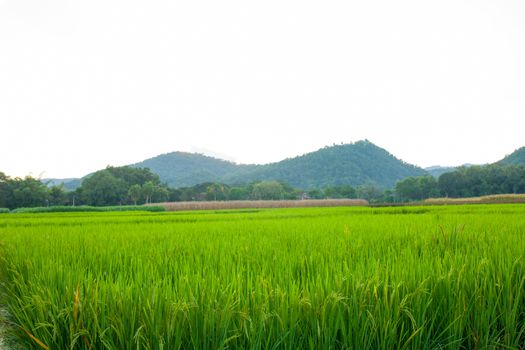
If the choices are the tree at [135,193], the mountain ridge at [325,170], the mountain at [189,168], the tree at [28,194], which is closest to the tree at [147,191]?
the tree at [135,193]

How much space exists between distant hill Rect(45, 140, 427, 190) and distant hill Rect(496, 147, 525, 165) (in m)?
27.8

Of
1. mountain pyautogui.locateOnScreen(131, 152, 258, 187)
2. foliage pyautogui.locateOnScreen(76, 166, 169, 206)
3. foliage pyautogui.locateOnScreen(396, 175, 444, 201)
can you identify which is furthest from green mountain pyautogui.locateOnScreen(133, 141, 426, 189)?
foliage pyautogui.locateOnScreen(76, 166, 169, 206)

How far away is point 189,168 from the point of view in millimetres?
152250

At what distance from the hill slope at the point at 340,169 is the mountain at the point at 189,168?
12.5 m

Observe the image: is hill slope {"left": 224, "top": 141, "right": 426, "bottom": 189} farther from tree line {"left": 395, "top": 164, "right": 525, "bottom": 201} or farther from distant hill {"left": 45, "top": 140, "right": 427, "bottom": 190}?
tree line {"left": 395, "top": 164, "right": 525, "bottom": 201}

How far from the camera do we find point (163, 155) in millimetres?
161250

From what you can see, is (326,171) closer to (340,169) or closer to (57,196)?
(340,169)

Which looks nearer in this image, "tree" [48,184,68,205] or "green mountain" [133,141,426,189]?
"tree" [48,184,68,205]

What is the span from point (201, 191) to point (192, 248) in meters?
90.5

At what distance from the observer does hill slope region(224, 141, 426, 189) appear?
403 feet

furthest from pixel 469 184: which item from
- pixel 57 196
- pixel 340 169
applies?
pixel 57 196

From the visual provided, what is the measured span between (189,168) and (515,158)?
123 m

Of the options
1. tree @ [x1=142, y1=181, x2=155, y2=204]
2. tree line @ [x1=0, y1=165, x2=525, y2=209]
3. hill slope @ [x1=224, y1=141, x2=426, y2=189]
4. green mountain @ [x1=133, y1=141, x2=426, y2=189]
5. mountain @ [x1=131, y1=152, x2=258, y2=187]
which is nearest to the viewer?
tree line @ [x1=0, y1=165, x2=525, y2=209]

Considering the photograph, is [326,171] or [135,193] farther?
[326,171]
